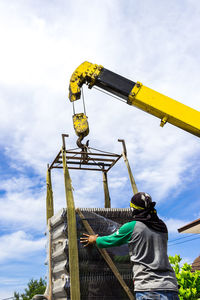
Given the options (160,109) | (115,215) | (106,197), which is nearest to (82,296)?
(115,215)

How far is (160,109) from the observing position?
22.5ft

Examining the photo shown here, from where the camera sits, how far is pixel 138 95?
7.03 m

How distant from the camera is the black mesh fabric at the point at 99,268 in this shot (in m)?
4.48

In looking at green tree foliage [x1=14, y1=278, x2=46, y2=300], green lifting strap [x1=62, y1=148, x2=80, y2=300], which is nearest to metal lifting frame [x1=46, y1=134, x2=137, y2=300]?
green lifting strap [x1=62, y1=148, x2=80, y2=300]

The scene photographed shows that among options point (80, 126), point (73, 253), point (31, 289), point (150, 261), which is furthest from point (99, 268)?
point (31, 289)

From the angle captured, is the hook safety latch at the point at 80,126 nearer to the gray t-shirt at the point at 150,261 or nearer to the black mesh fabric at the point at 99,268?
the black mesh fabric at the point at 99,268

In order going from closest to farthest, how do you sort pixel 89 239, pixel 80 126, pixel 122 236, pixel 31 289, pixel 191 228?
pixel 122 236 → pixel 89 239 → pixel 80 126 → pixel 191 228 → pixel 31 289

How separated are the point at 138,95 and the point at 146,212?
382 cm

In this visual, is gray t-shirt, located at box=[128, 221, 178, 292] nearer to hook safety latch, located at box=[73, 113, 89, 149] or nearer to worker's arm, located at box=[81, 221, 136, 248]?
worker's arm, located at box=[81, 221, 136, 248]

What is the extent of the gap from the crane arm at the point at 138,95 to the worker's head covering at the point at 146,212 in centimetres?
340

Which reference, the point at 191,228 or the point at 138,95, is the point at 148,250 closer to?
the point at 138,95

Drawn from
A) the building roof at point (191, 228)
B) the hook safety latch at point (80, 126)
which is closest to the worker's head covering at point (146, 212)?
the hook safety latch at point (80, 126)

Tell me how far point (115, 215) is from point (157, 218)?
4.22 feet

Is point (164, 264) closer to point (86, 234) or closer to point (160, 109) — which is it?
point (86, 234)
